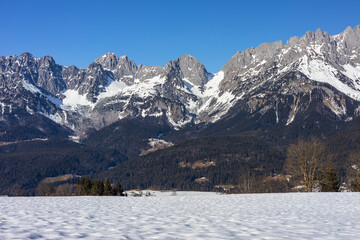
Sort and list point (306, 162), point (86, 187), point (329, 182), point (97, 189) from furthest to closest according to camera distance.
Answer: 1. point (86, 187)
2. point (97, 189)
3. point (329, 182)
4. point (306, 162)

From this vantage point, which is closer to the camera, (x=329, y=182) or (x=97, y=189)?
(x=329, y=182)

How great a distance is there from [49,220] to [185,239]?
8.62 metres

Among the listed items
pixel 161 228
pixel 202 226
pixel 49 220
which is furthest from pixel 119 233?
pixel 49 220

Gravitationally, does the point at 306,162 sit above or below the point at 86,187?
above

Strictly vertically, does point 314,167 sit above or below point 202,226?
above

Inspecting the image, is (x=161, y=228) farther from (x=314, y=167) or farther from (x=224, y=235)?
(x=314, y=167)

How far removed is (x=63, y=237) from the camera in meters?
12.9

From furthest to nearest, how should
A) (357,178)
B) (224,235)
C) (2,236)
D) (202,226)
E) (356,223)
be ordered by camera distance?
(357,178) < (356,223) < (202,226) < (224,235) < (2,236)

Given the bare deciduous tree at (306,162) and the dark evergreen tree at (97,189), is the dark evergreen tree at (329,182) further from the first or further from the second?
the dark evergreen tree at (97,189)

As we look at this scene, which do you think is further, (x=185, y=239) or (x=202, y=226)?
(x=202, y=226)

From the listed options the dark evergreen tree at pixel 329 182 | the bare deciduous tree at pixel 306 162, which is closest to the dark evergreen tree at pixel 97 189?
the bare deciduous tree at pixel 306 162

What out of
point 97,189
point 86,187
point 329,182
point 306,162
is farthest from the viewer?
point 86,187

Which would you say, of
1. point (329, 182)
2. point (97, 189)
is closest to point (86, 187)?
point (97, 189)

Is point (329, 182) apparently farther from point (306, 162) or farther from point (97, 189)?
point (97, 189)
